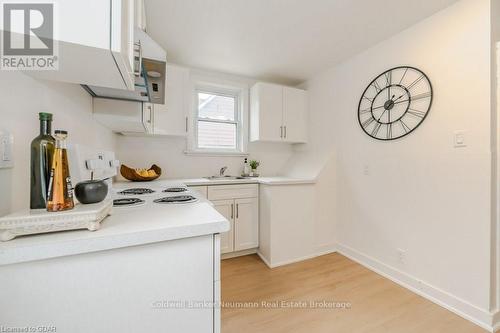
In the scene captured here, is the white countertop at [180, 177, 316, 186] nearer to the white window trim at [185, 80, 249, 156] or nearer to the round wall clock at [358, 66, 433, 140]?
the white window trim at [185, 80, 249, 156]

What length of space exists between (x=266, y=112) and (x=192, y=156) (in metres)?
1.20

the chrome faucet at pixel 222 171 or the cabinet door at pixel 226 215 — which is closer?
the cabinet door at pixel 226 215

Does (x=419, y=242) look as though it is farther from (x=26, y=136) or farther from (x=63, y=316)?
(x=26, y=136)

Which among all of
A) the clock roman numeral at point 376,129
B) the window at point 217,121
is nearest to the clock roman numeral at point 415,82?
the clock roman numeral at point 376,129

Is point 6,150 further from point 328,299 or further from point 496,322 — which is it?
point 496,322

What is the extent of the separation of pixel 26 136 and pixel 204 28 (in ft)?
5.67

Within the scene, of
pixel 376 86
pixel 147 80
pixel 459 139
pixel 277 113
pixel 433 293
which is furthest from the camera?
pixel 277 113

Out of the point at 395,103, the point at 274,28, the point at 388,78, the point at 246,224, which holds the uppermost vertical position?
the point at 274,28

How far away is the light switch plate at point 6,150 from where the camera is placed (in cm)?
67

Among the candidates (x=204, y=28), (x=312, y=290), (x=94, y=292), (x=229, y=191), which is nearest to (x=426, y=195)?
(x=312, y=290)

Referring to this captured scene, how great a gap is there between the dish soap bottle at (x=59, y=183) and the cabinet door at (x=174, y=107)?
176 centimetres

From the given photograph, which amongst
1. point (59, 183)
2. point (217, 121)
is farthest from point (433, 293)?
point (217, 121)

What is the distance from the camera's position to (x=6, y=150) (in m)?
0.69

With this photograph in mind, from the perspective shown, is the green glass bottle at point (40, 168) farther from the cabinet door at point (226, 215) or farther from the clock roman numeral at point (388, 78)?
the clock roman numeral at point (388, 78)
